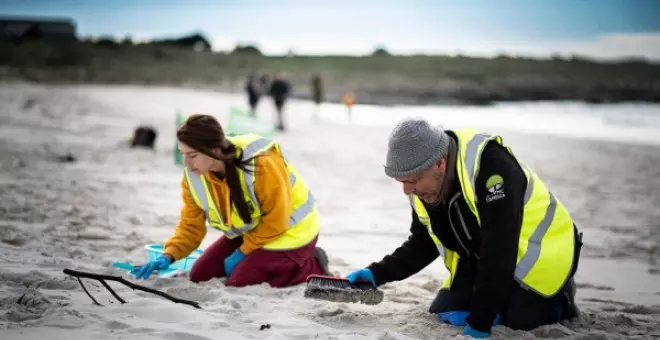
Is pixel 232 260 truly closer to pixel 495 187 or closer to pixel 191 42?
pixel 495 187

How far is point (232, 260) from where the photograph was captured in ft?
15.3

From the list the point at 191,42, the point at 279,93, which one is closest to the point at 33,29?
the point at 191,42

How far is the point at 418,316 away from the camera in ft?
12.5

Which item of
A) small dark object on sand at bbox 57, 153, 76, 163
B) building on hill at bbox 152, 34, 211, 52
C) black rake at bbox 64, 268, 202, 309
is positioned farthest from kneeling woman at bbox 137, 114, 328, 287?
building on hill at bbox 152, 34, 211, 52

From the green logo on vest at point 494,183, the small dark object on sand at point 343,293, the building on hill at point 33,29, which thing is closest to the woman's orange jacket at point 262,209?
the small dark object on sand at point 343,293

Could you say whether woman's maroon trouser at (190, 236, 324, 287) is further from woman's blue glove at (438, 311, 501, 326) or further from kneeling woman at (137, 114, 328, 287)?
woman's blue glove at (438, 311, 501, 326)

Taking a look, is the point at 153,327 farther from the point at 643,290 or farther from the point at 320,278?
the point at 643,290

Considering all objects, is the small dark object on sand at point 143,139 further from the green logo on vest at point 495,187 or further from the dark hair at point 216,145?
the green logo on vest at point 495,187

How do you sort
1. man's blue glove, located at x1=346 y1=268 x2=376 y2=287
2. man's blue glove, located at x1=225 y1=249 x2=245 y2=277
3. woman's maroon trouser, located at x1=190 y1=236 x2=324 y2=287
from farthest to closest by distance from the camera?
man's blue glove, located at x1=225 y1=249 x2=245 y2=277 → woman's maroon trouser, located at x1=190 y1=236 x2=324 y2=287 → man's blue glove, located at x1=346 y1=268 x2=376 y2=287

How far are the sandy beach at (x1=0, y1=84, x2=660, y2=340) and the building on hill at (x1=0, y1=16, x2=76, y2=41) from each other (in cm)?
6505

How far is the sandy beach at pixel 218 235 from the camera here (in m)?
3.20

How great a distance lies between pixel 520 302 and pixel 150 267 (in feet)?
7.52

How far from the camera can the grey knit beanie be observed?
10.2 feet

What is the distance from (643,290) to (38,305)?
3947 mm
